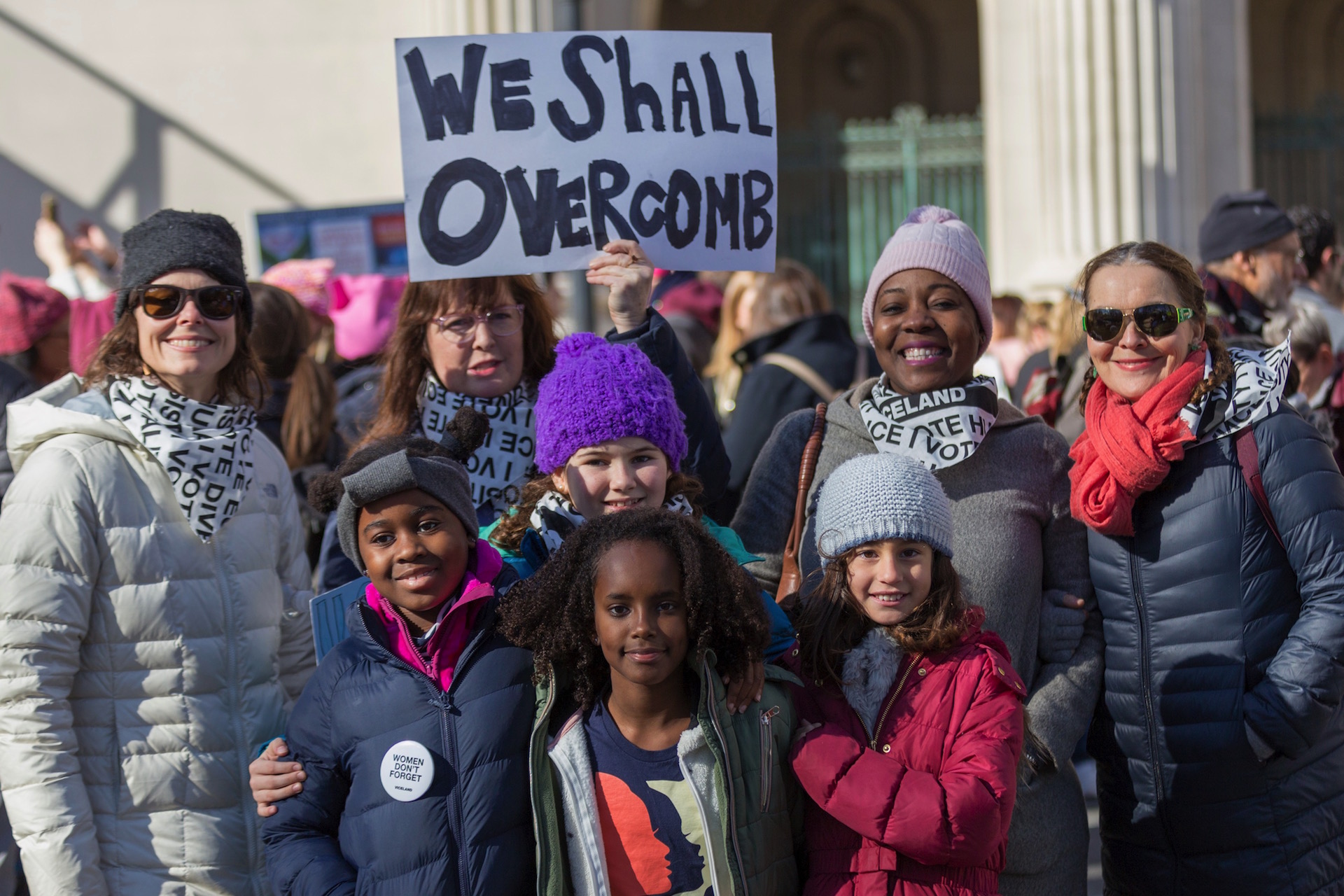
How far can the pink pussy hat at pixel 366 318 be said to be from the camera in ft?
19.5

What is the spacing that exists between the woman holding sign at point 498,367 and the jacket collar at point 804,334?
179 cm

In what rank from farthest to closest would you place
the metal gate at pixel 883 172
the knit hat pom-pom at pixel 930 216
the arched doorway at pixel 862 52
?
1. the arched doorway at pixel 862 52
2. the metal gate at pixel 883 172
3. the knit hat pom-pom at pixel 930 216

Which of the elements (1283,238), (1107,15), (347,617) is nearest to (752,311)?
(1283,238)

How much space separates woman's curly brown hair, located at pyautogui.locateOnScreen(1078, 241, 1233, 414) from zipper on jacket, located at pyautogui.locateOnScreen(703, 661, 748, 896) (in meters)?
1.19

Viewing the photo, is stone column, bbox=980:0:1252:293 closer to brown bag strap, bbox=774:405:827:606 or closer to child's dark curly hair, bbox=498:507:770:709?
brown bag strap, bbox=774:405:827:606

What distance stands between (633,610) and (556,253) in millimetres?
1263

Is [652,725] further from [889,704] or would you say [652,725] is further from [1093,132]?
[1093,132]

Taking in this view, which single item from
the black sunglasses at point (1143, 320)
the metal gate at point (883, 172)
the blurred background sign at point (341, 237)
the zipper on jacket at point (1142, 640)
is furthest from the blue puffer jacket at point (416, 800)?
the metal gate at point (883, 172)

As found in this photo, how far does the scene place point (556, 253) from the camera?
3.38m

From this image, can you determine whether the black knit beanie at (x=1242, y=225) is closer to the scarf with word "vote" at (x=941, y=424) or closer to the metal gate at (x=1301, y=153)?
the scarf with word "vote" at (x=941, y=424)

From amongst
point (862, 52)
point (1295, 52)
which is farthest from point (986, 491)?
point (1295, 52)

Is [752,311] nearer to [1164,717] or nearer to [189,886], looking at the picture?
[1164,717]

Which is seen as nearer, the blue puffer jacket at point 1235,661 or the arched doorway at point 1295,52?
the blue puffer jacket at point 1235,661

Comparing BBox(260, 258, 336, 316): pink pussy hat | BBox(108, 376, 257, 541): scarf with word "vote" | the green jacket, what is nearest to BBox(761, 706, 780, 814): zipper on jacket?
the green jacket
